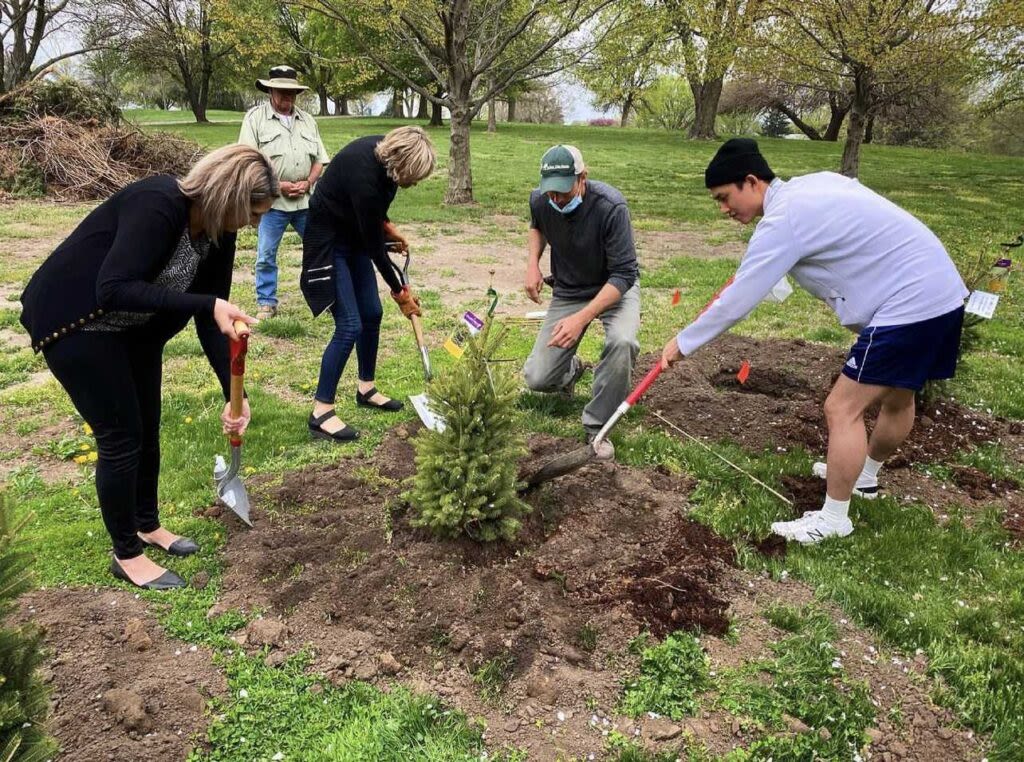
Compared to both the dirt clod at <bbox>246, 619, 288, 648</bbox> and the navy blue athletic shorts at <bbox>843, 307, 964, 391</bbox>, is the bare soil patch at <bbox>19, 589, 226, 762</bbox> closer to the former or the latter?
the dirt clod at <bbox>246, 619, 288, 648</bbox>

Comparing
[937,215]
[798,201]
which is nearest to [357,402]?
[798,201]

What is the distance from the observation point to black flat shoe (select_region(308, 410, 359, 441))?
450 centimetres

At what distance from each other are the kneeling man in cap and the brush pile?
11689mm

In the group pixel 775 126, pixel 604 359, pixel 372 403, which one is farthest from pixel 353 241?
pixel 775 126

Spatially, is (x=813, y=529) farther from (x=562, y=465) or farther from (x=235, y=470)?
(x=235, y=470)

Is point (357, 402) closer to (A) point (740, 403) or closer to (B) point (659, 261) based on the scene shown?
(A) point (740, 403)

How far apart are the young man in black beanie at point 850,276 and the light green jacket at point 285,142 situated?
444cm

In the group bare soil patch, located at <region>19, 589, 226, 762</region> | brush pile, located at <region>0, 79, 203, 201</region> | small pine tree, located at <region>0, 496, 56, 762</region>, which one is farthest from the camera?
brush pile, located at <region>0, 79, 203, 201</region>

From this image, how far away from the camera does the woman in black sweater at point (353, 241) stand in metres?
4.06

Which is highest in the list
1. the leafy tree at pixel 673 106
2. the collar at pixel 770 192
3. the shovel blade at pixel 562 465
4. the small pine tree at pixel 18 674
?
the leafy tree at pixel 673 106

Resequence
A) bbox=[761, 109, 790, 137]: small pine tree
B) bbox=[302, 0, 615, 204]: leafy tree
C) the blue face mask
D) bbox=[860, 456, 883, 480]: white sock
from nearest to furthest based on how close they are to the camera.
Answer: bbox=[860, 456, 883, 480]: white sock
the blue face mask
bbox=[302, 0, 615, 204]: leafy tree
bbox=[761, 109, 790, 137]: small pine tree

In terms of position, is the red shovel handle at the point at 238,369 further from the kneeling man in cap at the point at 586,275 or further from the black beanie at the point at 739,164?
the black beanie at the point at 739,164

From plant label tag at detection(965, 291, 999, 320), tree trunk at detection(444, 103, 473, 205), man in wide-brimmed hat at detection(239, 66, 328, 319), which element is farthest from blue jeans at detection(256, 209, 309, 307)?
tree trunk at detection(444, 103, 473, 205)

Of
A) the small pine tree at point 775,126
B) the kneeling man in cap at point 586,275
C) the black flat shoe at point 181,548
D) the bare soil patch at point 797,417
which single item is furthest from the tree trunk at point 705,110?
the black flat shoe at point 181,548
